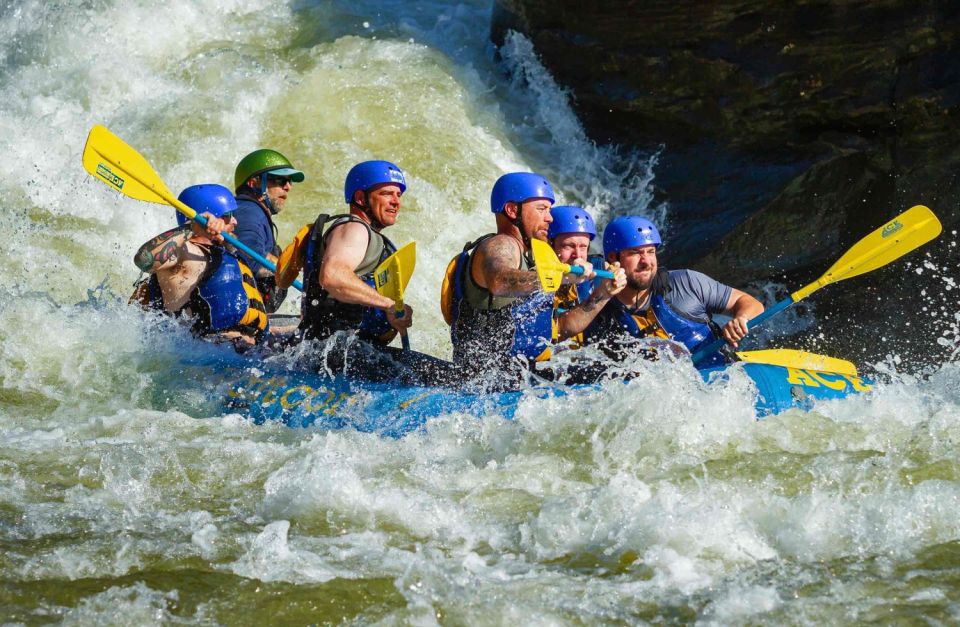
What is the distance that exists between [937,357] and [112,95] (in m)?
7.40

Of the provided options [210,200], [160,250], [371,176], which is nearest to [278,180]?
[210,200]

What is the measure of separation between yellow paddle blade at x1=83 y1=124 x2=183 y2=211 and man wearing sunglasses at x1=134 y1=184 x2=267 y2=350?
558 mm

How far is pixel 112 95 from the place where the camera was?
10.3 meters

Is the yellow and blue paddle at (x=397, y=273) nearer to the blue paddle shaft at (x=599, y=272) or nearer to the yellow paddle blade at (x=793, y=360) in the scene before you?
the blue paddle shaft at (x=599, y=272)

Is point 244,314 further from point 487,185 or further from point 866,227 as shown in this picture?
point 866,227

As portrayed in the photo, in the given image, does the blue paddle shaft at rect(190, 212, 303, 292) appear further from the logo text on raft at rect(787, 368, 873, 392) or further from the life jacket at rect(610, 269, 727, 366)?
the logo text on raft at rect(787, 368, 873, 392)

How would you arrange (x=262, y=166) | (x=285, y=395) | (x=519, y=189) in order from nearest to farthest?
(x=519, y=189)
(x=285, y=395)
(x=262, y=166)

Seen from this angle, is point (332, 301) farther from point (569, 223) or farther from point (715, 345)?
point (715, 345)

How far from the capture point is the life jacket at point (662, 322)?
5.72m

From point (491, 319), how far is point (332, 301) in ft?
3.01

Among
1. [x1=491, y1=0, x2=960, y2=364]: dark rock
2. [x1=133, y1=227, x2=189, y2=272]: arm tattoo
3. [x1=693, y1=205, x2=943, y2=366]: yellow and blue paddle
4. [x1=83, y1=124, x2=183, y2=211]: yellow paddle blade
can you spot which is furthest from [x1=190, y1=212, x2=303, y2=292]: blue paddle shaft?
[x1=491, y1=0, x2=960, y2=364]: dark rock

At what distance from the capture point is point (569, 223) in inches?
223

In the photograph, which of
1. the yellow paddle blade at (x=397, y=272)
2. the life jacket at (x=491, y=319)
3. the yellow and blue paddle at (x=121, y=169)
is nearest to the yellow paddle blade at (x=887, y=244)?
the life jacket at (x=491, y=319)

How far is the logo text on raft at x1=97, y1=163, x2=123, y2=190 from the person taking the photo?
22.4 feet
